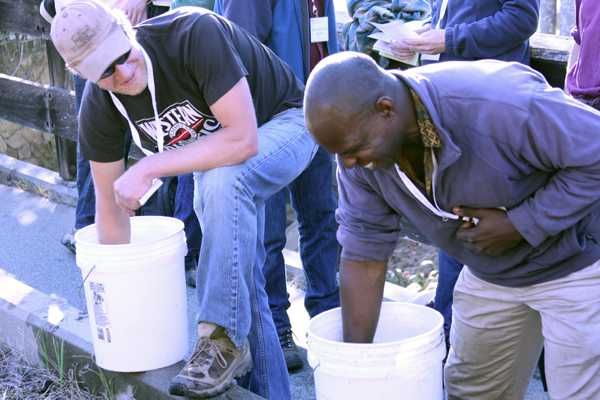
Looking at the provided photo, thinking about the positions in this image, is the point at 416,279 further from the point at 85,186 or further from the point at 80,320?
the point at 80,320

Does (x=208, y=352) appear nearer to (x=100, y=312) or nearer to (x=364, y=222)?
(x=100, y=312)

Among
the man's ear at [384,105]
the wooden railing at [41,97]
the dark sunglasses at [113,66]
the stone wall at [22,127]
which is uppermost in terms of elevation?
the man's ear at [384,105]

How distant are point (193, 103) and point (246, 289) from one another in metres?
0.74

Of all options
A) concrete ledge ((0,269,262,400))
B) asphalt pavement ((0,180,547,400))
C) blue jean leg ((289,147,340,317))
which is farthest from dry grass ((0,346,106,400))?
blue jean leg ((289,147,340,317))

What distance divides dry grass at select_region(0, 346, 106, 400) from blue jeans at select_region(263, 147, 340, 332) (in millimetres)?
887

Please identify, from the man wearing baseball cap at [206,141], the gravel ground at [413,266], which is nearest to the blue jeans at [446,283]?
the man wearing baseball cap at [206,141]

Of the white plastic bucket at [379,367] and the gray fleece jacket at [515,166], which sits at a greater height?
the gray fleece jacket at [515,166]

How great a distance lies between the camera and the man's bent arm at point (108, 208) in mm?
3926

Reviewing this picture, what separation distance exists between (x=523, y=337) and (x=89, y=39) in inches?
72.0

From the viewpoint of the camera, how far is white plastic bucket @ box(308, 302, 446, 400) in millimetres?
3062

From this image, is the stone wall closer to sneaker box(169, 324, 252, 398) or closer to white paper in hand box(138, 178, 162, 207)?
white paper in hand box(138, 178, 162, 207)

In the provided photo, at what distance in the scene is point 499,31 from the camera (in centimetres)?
420

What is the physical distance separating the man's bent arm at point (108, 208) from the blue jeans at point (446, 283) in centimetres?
133

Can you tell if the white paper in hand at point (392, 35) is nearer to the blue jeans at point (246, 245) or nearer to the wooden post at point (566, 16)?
the blue jeans at point (246, 245)
